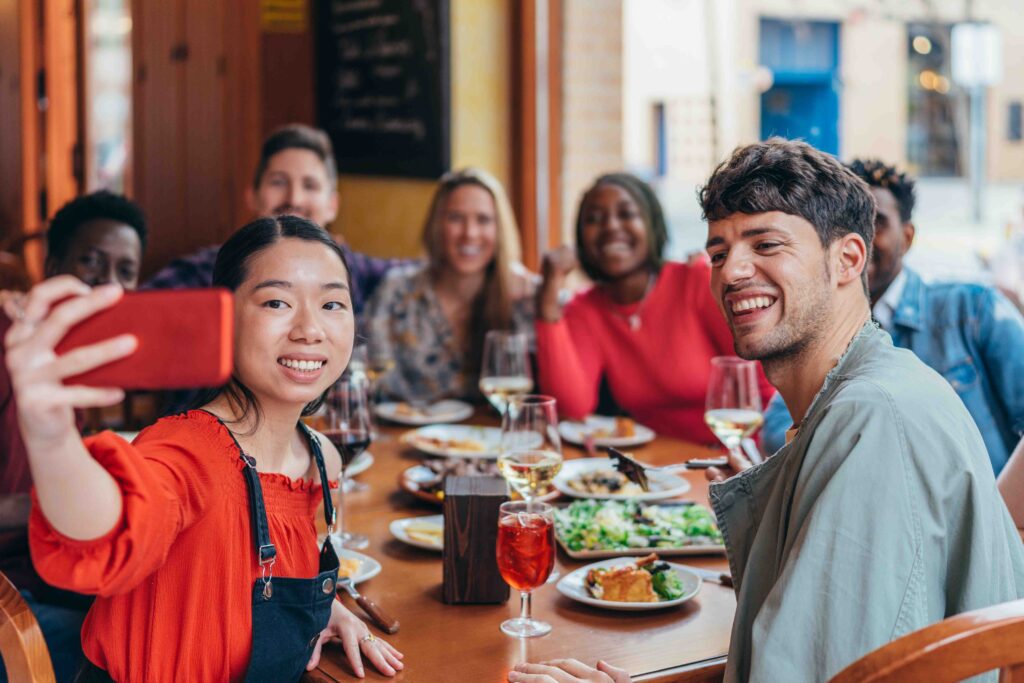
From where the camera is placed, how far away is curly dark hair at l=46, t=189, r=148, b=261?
2.72 metres

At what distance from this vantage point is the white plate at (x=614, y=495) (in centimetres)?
215

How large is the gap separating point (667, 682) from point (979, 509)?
45 cm

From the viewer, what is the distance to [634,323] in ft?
10.5

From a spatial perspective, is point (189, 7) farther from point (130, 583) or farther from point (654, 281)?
point (130, 583)

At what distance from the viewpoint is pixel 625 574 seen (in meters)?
1.68

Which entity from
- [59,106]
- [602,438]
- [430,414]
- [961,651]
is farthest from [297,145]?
[961,651]

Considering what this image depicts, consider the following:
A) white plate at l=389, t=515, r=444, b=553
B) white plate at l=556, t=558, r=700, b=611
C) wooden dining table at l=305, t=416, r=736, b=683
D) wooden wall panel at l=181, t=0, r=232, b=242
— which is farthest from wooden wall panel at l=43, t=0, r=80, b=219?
white plate at l=556, t=558, r=700, b=611

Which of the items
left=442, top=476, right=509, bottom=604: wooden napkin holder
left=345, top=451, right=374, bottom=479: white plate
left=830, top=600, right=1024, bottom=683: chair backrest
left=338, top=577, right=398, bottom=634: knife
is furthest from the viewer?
left=345, top=451, right=374, bottom=479: white plate

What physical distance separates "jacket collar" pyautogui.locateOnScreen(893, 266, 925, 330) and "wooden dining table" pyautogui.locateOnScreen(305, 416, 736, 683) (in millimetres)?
953

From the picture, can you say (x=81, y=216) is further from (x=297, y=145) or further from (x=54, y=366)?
(x=54, y=366)

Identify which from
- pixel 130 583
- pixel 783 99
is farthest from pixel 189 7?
pixel 130 583

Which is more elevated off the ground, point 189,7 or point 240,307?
point 189,7

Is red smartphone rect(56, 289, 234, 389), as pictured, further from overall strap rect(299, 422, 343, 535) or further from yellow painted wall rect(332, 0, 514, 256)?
yellow painted wall rect(332, 0, 514, 256)

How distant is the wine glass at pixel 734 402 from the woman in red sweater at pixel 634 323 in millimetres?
848
